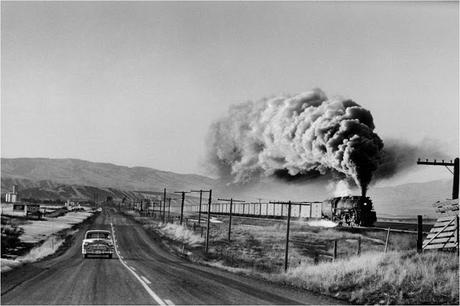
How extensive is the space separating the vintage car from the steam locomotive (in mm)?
20704

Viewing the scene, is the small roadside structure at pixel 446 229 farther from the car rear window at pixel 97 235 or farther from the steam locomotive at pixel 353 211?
the car rear window at pixel 97 235

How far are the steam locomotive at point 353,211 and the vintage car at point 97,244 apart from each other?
2070 cm

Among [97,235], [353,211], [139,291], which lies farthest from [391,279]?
[353,211]

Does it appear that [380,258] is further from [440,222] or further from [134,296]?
[134,296]

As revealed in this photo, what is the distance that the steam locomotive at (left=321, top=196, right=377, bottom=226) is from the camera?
134 feet

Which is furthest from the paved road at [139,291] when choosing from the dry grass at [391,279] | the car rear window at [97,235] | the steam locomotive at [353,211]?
the steam locomotive at [353,211]

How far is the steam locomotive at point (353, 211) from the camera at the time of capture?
40750mm

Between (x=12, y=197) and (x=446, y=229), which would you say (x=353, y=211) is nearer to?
(x=446, y=229)

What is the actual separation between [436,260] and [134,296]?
10.5 metres

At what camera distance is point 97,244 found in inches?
1227

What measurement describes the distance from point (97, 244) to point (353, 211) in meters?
21.9

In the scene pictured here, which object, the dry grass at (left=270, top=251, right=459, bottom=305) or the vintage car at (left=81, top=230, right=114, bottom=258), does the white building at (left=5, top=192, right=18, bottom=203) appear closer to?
the vintage car at (left=81, top=230, right=114, bottom=258)

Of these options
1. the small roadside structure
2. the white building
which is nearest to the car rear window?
the small roadside structure

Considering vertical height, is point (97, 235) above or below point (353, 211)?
below
